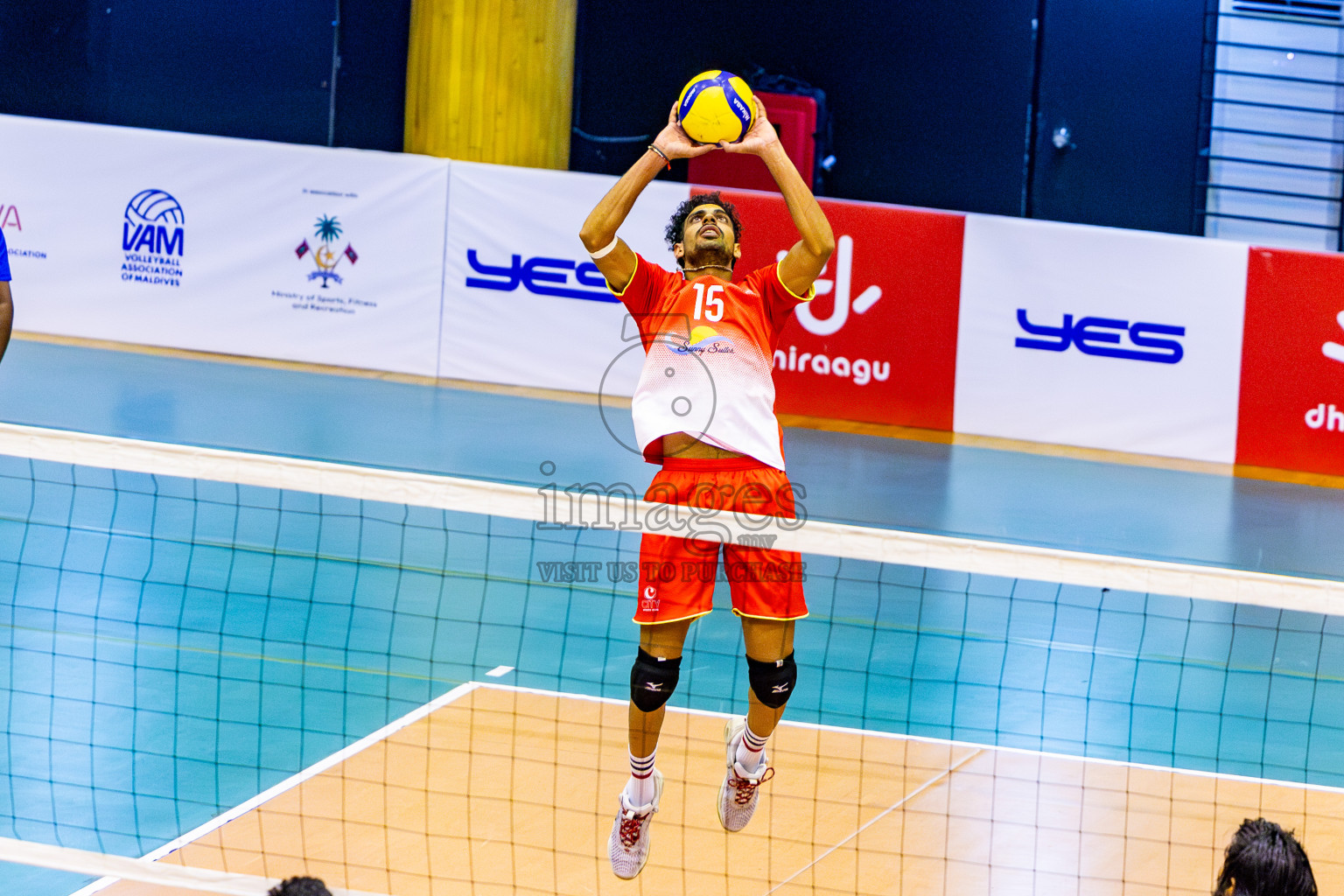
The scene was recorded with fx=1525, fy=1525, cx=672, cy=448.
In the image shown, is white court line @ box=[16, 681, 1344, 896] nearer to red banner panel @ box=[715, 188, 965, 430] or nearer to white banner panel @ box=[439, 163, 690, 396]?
red banner panel @ box=[715, 188, 965, 430]

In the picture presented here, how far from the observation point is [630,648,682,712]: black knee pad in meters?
5.51

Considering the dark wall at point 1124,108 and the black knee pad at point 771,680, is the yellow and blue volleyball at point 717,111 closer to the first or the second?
the black knee pad at point 771,680

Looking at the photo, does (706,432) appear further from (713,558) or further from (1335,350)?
(1335,350)

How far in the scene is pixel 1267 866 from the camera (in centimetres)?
338

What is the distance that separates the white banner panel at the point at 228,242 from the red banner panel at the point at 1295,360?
7.30 m

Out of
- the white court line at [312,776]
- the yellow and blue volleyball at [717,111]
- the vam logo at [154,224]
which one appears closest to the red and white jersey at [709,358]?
the yellow and blue volleyball at [717,111]

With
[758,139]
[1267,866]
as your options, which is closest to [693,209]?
[758,139]

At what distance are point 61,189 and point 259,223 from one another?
2052mm

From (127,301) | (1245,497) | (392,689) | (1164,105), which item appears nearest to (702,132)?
(392,689)

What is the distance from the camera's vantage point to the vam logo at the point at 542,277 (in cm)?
1394

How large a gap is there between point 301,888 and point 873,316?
11.1 m

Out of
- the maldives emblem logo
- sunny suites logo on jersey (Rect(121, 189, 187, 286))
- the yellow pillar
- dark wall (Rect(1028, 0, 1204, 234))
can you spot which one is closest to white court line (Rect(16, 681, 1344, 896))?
the maldives emblem logo

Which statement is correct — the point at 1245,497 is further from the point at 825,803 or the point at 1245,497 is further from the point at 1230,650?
the point at 825,803

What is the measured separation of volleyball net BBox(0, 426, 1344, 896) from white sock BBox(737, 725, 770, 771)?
484 millimetres
